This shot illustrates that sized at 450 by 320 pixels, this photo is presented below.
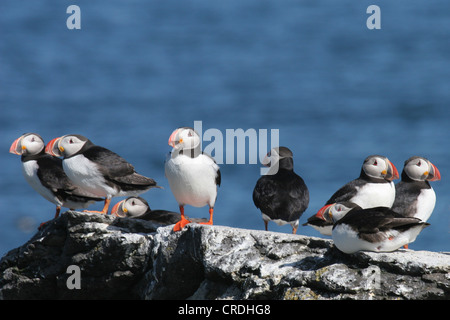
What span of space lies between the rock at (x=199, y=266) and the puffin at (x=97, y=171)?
542mm

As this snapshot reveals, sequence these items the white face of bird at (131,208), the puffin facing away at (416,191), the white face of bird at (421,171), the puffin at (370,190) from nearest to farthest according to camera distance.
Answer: the puffin at (370,190) < the puffin facing away at (416,191) < the white face of bird at (421,171) < the white face of bird at (131,208)

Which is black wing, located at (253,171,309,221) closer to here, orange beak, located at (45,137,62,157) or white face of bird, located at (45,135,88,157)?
white face of bird, located at (45,135,88,157)

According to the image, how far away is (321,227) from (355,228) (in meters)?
2.42

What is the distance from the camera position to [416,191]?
917cm

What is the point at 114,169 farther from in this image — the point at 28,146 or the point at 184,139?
the point at 28,146

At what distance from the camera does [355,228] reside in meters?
6.41

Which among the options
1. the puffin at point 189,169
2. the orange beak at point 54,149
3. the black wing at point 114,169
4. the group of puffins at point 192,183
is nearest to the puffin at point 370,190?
the group of puffins at point 192,183

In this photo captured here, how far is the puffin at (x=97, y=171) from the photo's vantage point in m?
8.84

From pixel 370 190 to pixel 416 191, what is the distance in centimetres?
64

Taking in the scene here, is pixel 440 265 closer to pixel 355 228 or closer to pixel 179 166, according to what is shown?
pixel 355 228

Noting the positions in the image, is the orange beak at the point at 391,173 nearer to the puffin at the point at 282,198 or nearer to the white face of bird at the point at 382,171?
the white face of bird at the point at 382,171

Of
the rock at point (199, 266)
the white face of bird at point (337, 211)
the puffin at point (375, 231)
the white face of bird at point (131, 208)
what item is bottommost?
the rock at point (199, 266)

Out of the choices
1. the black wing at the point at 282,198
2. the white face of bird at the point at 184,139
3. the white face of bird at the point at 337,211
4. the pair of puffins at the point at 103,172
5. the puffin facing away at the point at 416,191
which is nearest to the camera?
the white face of bird at the point at 337,211

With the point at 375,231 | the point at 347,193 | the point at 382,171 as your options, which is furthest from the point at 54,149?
the point at 375,231
